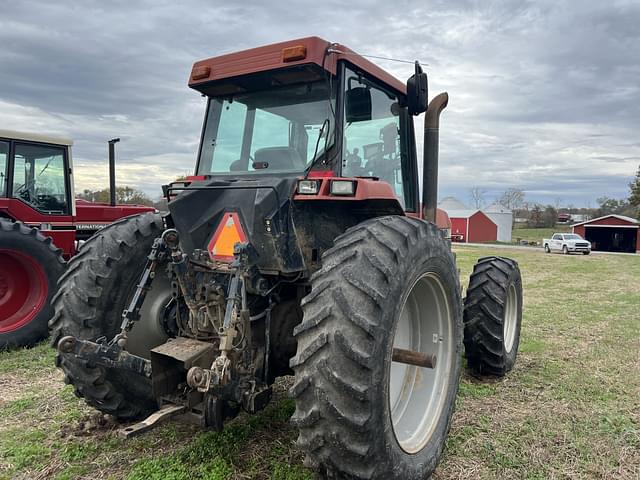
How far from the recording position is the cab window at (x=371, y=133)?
3529 millimetres

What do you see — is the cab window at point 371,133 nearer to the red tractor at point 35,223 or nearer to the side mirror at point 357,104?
the side mirror at point 357,104

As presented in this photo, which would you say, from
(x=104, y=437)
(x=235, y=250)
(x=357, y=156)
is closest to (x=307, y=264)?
(x=235, y=250)

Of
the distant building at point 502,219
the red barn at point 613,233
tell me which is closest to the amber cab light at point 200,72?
the red barn at point 613,233

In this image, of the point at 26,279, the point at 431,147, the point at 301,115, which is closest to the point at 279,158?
the point at 301,115

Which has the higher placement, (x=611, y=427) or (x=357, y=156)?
(x=357, y=156)

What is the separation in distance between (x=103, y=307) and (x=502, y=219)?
57.3m

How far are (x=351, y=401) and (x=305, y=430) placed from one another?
0.28 metres

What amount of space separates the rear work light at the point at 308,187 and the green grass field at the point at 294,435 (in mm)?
1761

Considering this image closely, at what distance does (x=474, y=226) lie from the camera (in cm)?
5300

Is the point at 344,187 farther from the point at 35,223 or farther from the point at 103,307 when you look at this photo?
the point at 35,223

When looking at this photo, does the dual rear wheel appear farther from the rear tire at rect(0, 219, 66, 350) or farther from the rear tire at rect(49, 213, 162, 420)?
the rear tire at rect(0, 219, 66, 350)

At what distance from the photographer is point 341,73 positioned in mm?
3412

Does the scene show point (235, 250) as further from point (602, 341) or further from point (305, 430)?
point (602, 341)

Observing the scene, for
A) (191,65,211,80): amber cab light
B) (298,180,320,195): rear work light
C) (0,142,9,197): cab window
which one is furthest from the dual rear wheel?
(0,142,9,197): cab window
